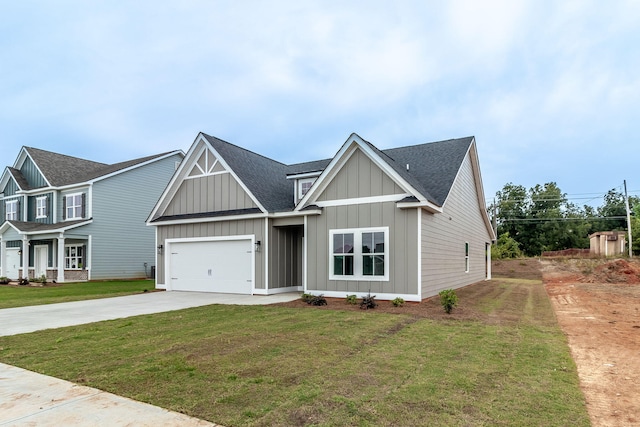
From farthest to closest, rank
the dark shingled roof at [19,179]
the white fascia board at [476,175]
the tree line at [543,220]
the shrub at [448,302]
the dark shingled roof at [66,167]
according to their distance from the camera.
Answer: the tree line at [543,220] < the dark shingled roof at [19,179] < the dark shingled roof at [66,167] < the white fascia board at [476,175] < the shrub at [448,302]

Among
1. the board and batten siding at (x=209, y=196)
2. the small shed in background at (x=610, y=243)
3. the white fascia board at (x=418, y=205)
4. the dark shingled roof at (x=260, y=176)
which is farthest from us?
the small shed in background at (x=610, y=243)

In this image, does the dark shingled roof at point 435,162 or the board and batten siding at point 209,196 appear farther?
the board and batten siding at point 209,196

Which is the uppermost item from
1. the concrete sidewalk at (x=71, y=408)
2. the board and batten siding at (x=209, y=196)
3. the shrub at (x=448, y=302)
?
the board and batten siding at (x=209, y=196)

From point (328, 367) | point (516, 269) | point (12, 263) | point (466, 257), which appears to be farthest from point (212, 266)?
point (516, 269)

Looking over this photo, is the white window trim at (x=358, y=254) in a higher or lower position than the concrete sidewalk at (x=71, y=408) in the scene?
higher

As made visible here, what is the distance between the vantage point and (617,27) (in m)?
14.1

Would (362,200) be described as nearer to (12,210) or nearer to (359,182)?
(359,182)

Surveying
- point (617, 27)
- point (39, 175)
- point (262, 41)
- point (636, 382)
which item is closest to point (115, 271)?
point (39, 175)

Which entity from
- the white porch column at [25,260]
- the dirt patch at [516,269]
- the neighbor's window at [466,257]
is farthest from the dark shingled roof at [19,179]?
the dirt patch at [516,269]

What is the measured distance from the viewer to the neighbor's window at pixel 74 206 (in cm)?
2305

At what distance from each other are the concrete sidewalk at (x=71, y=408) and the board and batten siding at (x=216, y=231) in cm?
973

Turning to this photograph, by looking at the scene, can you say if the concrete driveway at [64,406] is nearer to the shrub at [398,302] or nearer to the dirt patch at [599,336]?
the dirt patch at [599,336]

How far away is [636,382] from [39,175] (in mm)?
30721

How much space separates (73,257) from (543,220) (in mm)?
51914
